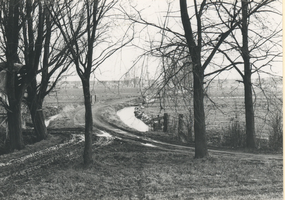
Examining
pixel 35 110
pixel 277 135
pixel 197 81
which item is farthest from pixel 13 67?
pixel 277 135

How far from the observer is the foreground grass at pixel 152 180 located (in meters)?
6.75

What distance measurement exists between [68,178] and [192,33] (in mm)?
5862

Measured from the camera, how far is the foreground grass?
6.75 metres

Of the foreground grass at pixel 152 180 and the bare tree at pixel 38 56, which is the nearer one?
the foreground grass at pixel 152 180

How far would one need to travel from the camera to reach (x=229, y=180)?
7684mm

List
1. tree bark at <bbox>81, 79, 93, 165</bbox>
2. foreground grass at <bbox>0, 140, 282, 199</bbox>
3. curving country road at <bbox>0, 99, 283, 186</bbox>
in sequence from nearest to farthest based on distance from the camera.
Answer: foreground grass at <bbox>0, 140, 282, 199</bbox>
tree bark at <bbox>81, 79, 93, 165</bbox>
curving country road at <bbox>0, 99, 283, 186</bbox>

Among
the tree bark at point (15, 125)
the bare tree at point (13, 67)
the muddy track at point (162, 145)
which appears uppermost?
the bare tree at point (13, 67)

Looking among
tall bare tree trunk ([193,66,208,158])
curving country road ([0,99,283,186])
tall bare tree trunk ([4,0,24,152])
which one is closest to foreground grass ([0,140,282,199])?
tall bare tree trunk ([193,66,208,158])

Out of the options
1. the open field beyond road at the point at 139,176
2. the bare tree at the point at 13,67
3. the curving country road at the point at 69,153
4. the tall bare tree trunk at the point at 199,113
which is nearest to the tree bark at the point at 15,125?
the bare tree at the point at 13,67

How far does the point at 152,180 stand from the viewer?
25.4 ft

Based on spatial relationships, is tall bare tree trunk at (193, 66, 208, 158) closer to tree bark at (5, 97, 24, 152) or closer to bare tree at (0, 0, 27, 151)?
bare tree at (0, 0, 27, 151)

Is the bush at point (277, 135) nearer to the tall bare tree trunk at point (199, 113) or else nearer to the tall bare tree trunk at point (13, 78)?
the tall bare tree trunk at point (199, 113)

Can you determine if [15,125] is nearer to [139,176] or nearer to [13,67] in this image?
[13,67]

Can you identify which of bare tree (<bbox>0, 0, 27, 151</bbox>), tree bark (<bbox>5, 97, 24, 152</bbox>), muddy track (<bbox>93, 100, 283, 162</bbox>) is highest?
bare tree (<bbox>0, 0, 27, 151</bbox>)
